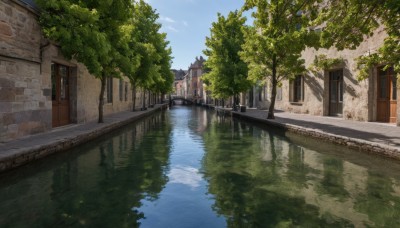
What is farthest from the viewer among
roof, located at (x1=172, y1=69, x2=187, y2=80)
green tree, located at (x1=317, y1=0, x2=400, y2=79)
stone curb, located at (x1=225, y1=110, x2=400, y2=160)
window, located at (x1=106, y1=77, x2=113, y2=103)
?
roof, located at (x1=172, y1=69, x2=187, y2=80)

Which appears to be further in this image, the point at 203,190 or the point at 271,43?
the point at 271,43

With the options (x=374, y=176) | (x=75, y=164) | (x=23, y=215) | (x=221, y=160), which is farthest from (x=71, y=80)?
(x=374, y=176)

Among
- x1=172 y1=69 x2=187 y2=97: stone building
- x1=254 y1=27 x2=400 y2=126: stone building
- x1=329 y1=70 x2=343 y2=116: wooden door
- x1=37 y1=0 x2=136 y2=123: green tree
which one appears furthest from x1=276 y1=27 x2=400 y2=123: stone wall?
x1=172 y1=69 x2=187 y2=97: stone building

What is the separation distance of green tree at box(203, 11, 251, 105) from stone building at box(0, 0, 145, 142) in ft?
51.7

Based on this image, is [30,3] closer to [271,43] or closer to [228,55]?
[271,43]

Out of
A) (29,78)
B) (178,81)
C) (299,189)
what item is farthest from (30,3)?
(178,81)

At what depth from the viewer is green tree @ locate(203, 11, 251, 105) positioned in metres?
27.8

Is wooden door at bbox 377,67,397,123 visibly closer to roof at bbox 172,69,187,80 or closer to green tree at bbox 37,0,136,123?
green tree at bbox 37,0,136,123

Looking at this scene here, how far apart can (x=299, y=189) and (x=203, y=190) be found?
1.73 metres

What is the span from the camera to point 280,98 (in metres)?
27.9

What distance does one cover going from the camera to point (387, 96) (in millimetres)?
15266

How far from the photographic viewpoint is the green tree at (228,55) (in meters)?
27.8

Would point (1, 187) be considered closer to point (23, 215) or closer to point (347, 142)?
point (23, 215)

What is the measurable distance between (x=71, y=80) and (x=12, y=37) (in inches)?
219
